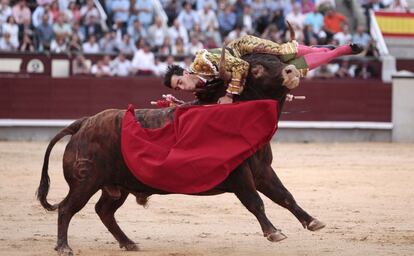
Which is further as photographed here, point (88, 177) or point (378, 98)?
point (378, 98)

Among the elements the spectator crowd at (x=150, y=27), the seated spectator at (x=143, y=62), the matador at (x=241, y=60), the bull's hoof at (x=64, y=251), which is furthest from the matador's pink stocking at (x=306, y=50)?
the seated spectator at (x=143, y=62)

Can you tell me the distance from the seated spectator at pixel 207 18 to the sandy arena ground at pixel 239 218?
492 centimetres

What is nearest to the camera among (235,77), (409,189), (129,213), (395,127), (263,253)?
(235,77)

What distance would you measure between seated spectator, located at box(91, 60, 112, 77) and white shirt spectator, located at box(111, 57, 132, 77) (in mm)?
104

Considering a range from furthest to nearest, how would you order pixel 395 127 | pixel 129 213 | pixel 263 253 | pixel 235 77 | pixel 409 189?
pixel 395 127
pixel 409 189
pixel 129 213
pixel 263 253
pixel 235 77

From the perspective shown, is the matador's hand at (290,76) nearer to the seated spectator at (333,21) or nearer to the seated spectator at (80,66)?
the seated spectator at (80,66)

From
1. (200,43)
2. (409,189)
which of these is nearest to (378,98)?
(200,43)

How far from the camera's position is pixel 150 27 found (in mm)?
17172

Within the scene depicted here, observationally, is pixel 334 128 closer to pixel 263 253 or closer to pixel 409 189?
pixel 409 189

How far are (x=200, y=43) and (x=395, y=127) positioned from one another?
345 cm

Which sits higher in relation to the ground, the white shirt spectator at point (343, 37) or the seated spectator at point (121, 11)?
the seated spectator at point (121, 11)

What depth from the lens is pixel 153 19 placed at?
17.4 meters

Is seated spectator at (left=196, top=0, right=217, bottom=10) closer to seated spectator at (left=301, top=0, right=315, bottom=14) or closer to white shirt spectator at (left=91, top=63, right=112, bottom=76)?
seated spectator at (left=301, top=0, right=315, bottom=14)

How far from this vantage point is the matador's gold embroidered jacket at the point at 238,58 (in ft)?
22.1
